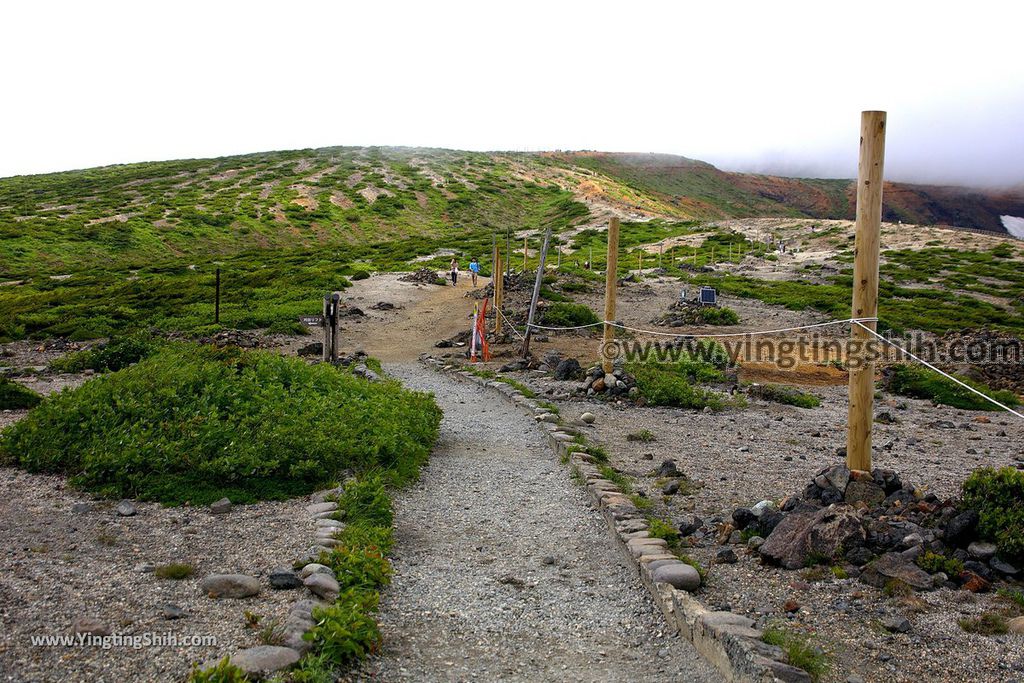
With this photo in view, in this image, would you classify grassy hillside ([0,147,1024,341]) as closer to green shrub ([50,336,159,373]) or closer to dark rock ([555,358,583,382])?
green shrub ([50,336,159,373])

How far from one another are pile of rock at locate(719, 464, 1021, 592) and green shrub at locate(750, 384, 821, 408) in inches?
303

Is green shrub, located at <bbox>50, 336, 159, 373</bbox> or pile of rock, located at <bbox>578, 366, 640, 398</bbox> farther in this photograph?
green shrub, located at <bbox>50, 336, 159, 373</bbox>

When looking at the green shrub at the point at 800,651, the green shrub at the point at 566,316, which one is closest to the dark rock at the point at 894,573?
the green shrub at the point at 800,651

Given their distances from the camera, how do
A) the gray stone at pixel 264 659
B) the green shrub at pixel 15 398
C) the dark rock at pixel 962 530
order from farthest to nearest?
the green shrub at pixel 15 398, the dark rock at pixel 962 530, the gray stone at pixel 264 659

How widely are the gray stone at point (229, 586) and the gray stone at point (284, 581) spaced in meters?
0.11

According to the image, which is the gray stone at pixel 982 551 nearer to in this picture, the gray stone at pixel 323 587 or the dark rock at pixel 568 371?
the gray stone at pixel 323 587

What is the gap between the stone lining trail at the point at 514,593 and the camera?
4551 mm

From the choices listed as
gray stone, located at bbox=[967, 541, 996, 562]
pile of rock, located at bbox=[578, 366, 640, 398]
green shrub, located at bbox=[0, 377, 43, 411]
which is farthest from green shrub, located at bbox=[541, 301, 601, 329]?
gray stone, located at bbox=[967, 541, 996, 562]

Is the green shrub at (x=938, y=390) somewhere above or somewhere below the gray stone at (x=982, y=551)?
below

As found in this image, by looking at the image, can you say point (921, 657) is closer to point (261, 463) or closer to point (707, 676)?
point (707, 676)

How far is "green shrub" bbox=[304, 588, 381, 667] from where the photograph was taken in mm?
4211

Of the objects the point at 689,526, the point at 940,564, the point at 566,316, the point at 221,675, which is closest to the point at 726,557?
the point at 689,526

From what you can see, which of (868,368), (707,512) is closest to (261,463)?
(707,512)

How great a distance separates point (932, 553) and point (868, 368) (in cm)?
189
